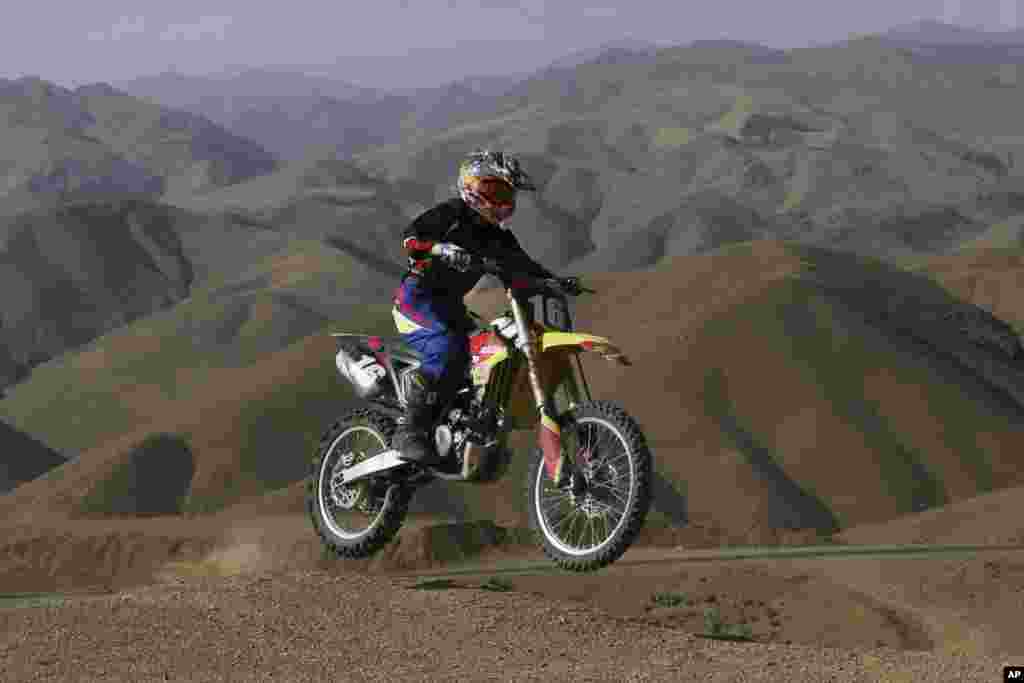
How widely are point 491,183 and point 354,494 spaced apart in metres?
4.03

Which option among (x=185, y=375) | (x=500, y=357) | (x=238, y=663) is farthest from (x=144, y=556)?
(x=185, y=375)

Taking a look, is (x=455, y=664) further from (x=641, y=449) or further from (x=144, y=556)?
(x=144, y=556)

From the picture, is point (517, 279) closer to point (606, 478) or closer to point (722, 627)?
point (606, 478)

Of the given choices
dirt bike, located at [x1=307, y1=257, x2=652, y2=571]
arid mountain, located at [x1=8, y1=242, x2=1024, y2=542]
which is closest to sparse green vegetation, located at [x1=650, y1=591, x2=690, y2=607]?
arid mountain, located at [x1=8, y1=242, x2=1024, y2=542]

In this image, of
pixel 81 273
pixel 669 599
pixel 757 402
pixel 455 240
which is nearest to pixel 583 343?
pixel 455 240

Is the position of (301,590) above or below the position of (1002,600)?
above

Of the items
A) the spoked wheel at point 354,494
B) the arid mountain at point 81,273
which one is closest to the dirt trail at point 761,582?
the spoked wheel at point 354,494

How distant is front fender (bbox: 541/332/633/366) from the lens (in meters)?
12.6

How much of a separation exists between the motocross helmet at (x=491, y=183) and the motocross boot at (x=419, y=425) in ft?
5.84

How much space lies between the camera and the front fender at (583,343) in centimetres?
1262

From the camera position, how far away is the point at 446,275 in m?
14.0

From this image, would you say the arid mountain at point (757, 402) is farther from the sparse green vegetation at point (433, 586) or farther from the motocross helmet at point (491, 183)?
the motocross helmet at point (491, 183)

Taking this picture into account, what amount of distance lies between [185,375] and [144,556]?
3279 inches

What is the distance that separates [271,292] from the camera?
158 m
